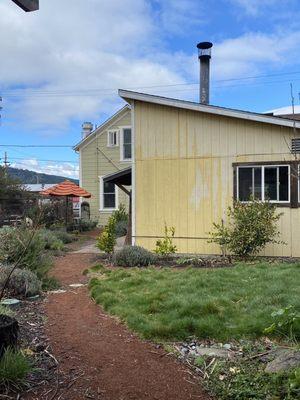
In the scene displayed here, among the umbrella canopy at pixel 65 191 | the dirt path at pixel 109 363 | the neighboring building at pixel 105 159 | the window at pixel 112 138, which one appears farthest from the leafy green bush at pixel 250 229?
the window at pixel 112 138

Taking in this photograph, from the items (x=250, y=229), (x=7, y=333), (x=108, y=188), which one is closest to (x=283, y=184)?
(x=250, y=229)

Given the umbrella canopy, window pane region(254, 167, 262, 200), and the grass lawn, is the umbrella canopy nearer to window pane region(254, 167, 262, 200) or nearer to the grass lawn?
window pane region(254, 167, 262, 200)

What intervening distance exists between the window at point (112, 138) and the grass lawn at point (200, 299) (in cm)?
1510

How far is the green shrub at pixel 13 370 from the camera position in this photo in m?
3.65

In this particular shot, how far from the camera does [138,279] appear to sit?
26.9ft

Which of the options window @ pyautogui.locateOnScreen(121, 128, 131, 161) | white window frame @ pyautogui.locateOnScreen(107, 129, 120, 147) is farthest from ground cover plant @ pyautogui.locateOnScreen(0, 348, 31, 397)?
white window frame @ pyautogui.locateOnScreen(107, 129, 120, 147)

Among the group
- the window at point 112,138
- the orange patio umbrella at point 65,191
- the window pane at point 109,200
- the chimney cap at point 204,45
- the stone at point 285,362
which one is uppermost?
the chimney cap at point 204,45

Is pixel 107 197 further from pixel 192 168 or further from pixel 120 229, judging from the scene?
pixel 192 168

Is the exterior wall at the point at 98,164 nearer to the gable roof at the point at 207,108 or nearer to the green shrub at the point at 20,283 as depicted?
the gable roof at the point at 207,108

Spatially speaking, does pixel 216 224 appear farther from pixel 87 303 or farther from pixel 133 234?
pixel 87 303

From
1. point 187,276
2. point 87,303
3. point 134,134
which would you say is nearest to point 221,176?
point 134,134

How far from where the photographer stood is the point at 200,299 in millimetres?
6332

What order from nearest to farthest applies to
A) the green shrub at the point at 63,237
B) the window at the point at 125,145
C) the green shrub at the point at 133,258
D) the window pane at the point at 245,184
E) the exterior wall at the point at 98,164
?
the green shrub at the point at 133,258, the window pane at the point at 245,184, the green shrub at the point at 63,237, the window at the point at 125,145, the exterior wall at the point at 98,164

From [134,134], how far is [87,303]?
658cm
